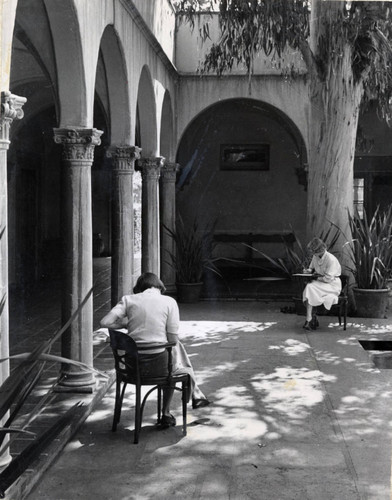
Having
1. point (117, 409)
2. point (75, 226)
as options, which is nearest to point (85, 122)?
point (75, 226)

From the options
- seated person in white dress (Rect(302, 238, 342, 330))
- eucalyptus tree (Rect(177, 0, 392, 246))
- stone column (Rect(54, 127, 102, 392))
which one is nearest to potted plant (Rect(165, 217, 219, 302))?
eucalyptus tree (Rect(177, 0, 392, 246))

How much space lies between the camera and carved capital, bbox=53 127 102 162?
6.49 metres

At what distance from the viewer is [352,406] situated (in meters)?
6.34

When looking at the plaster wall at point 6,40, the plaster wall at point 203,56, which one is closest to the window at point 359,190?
the plaster wall at point 203,56

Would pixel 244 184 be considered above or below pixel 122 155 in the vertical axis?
below

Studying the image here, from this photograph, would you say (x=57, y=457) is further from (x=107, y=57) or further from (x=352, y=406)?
(x=107, y=57)

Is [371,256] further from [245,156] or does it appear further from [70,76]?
[245,156]

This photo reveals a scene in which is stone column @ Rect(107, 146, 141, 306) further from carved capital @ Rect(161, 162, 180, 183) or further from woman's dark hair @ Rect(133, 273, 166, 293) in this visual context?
carved capital @ Rect(161, 162, 180, 183)

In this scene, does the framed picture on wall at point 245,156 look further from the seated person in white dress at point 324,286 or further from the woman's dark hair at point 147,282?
the woman's dark hair at point 147,282

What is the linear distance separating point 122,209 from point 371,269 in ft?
13.5

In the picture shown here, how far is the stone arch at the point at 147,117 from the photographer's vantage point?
36.9 feet

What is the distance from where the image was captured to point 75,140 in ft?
21.3

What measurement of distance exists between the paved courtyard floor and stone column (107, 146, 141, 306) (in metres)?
1.45

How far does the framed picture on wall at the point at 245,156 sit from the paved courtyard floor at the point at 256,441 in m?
9.16
